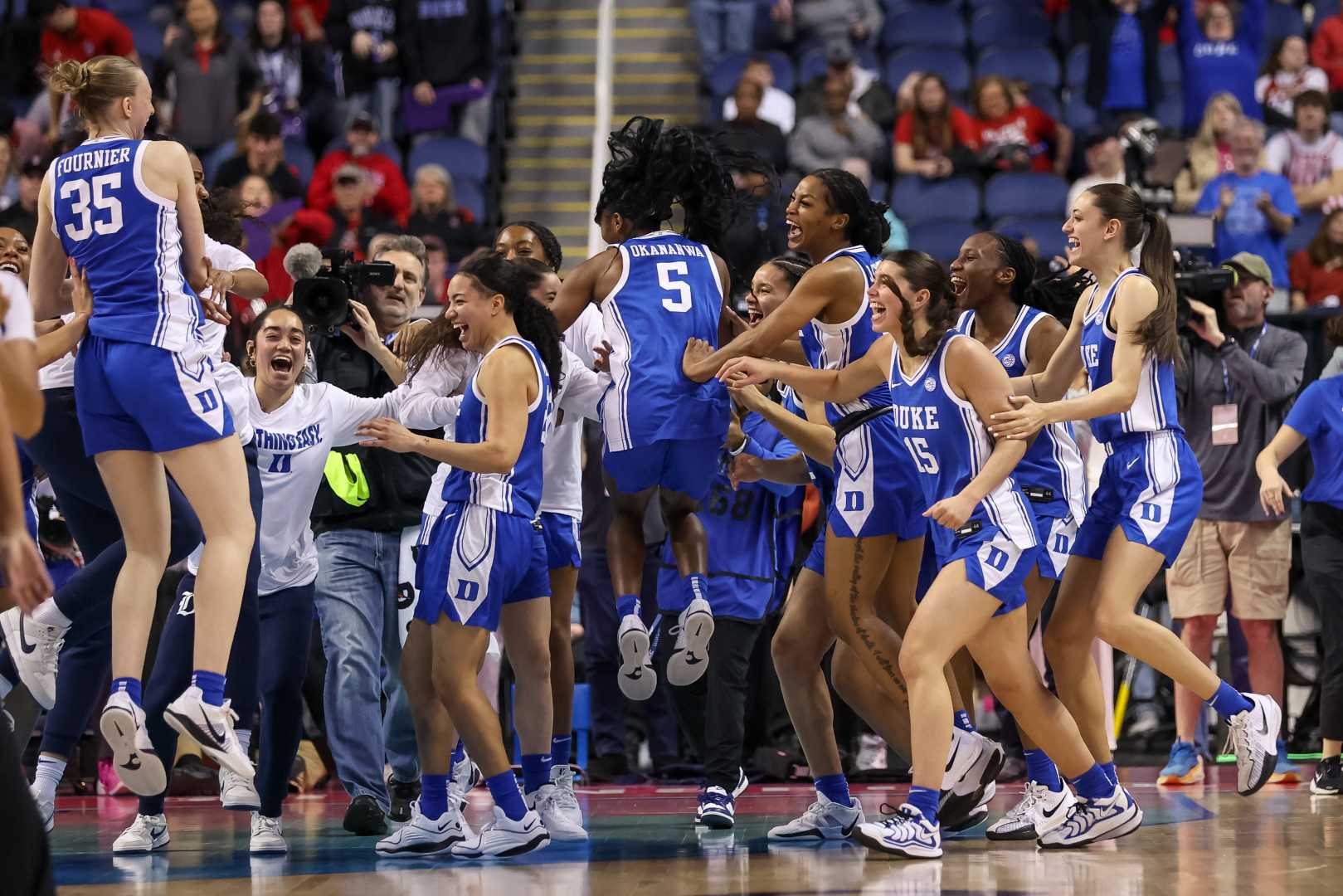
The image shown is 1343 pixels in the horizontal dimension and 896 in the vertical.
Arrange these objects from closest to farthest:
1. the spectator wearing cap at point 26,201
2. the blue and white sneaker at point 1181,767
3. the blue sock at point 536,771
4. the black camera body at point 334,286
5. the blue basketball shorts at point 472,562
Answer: the blue basketball shorts at point 472,562 → the blue sock at point 536,771 → the black camera body at point 334,286 → the blue and white sneaker at point 1181,767 → the spectator wearing cap at point 26,201

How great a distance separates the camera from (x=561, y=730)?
6914mm

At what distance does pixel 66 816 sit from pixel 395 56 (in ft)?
25.3

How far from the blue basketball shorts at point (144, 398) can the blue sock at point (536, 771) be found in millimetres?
1698

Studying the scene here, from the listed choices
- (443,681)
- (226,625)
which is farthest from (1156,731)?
(226,625)

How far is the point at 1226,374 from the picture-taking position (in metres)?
9.00

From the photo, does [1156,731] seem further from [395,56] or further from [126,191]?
[395,56]

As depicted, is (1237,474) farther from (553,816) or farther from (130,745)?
(130,745)

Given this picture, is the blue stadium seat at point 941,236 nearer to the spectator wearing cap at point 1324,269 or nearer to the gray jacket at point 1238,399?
the spectator wearing cap at point 1324,269

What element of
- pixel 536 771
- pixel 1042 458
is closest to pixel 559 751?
pixel 536 771

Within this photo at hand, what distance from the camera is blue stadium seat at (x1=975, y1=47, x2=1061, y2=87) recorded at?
44.8 ft

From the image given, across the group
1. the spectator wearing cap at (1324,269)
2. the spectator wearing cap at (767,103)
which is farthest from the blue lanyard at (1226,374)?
the spectator wearing cap at (767,103)

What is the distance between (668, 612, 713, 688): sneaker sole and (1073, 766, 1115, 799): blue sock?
1.43m

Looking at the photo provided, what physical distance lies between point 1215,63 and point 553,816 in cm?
889

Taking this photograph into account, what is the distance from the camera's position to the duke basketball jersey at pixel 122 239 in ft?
18.1
